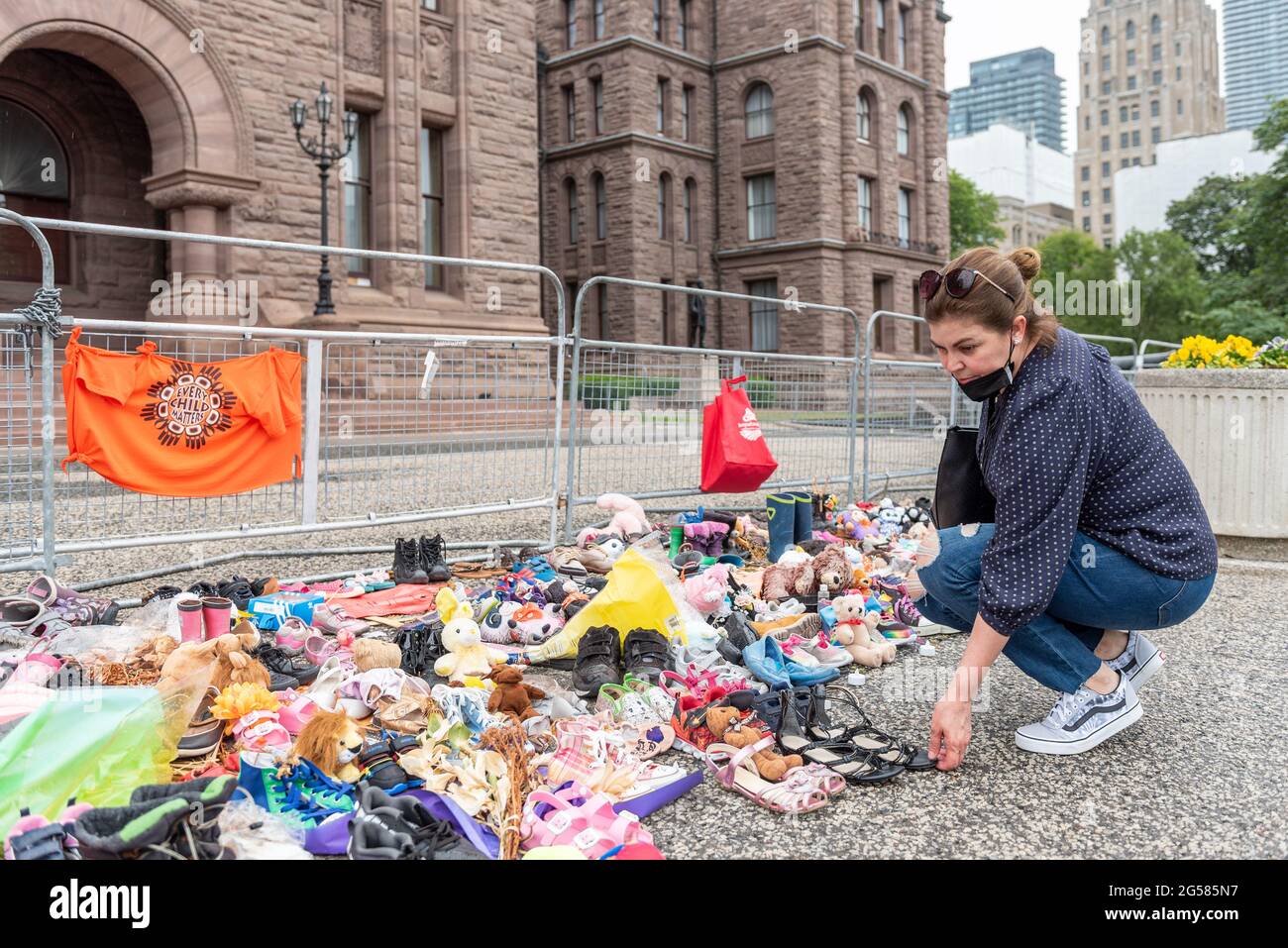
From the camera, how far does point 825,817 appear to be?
2.61 metres

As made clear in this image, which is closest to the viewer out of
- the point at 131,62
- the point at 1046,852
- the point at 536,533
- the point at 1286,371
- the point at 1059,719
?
the point at 1046,852

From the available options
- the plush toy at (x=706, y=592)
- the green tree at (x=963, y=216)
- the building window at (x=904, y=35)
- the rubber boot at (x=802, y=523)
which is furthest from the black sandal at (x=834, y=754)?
the green tree at (x=963, y=216)

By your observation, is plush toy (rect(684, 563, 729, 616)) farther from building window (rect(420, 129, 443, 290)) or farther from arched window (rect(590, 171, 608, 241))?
arched window (rect(590, 171, 608, 241))

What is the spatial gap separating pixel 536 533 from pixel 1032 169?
380 feet

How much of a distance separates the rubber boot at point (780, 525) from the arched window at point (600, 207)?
90.2ft

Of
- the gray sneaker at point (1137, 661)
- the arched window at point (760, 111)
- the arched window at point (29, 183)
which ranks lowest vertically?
the gray sneaker at point (1137, 661)

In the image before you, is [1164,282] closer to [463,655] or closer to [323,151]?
[323,151]

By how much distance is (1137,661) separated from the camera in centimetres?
324

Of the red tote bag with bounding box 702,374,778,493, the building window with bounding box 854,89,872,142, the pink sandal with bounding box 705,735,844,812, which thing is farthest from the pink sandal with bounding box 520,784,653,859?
the building window with bounding box 854,89,872,142

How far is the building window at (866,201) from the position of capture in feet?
110

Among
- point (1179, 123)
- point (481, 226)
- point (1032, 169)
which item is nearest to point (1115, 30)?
point (1179, 123)

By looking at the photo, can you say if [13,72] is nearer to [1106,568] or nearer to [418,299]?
[418,299]

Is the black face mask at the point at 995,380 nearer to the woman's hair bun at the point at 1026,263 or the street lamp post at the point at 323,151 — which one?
the woman's hair bun at the point at 1026,263

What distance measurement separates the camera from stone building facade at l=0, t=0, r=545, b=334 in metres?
14.0
